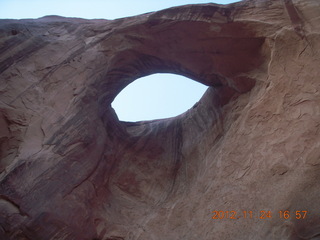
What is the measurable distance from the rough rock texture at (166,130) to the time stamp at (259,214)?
3 cm

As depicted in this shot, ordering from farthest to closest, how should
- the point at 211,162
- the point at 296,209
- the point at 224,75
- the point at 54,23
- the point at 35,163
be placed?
the point at 54,23 < the point at 224,75 < the point at 211,162 < the point at 35,163 < the point at 296,209

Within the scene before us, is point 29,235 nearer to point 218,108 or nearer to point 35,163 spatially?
point 35,163

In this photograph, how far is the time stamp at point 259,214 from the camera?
15.2ft

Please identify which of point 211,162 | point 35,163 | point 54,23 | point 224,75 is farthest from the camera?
point 54,23

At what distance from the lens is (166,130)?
7.42m

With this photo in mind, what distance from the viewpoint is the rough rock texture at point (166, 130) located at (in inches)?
195

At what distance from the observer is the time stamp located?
4621 mm

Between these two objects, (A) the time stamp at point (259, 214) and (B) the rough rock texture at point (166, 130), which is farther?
(B) the rough rock texture at point (166, 130)

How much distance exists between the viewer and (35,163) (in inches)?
205

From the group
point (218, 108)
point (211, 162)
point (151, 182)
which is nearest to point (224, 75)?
point (218, 108)

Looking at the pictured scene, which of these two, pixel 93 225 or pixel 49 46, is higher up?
pixel 49 46

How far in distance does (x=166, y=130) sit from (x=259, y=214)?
10.2ft

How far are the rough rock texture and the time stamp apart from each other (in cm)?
3

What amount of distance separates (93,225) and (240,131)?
10.1 feet
